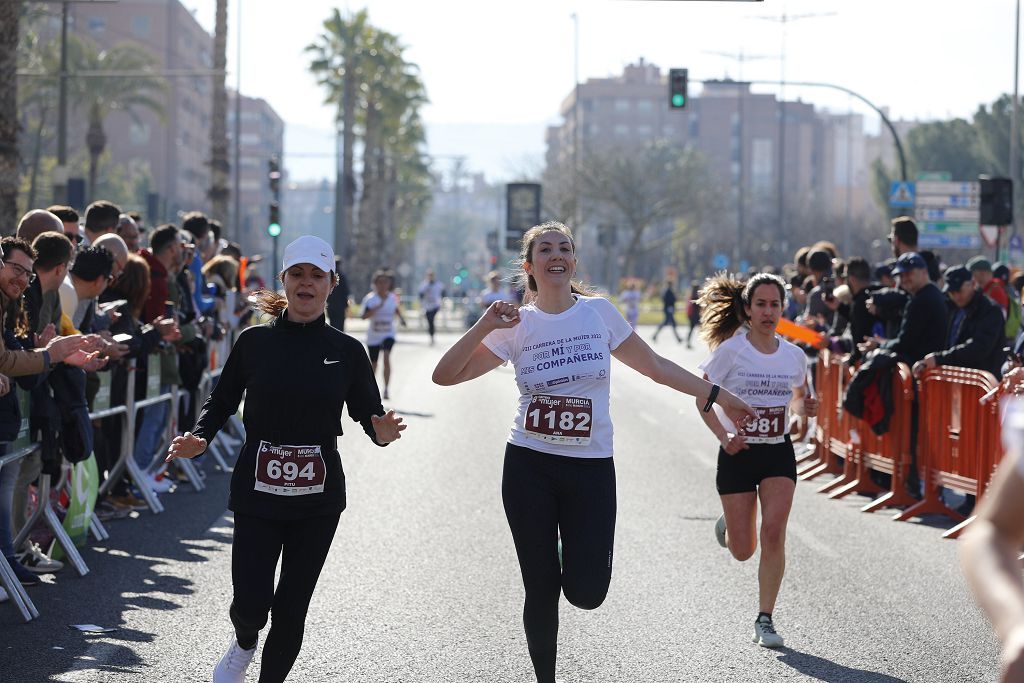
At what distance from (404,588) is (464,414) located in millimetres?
12802

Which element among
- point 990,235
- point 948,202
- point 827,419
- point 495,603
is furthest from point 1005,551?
point 948,202

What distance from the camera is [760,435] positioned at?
25.3ft

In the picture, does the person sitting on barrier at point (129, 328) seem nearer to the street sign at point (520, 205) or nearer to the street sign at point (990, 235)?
the street sign at point (990, 235)

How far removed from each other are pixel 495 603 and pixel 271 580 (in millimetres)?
2782

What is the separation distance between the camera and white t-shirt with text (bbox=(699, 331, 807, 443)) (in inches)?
307

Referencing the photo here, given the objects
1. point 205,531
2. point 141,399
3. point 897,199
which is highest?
point 897,199

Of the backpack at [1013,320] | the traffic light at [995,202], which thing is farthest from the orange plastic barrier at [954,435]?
the traffic light at [995,202]

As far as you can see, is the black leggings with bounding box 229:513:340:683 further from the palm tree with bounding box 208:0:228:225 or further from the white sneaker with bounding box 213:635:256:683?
the palm tree with bounding box 208:0:228:225

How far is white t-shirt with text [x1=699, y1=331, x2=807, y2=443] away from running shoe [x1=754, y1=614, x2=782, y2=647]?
36.3 inches

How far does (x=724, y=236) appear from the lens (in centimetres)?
11669

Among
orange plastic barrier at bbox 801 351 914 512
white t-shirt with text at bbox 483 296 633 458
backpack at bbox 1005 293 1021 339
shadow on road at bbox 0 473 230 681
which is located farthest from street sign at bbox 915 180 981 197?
white t-shirt with text at bbox 483 296 633 458

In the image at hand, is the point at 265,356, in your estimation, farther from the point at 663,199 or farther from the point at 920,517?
the point at 663,199

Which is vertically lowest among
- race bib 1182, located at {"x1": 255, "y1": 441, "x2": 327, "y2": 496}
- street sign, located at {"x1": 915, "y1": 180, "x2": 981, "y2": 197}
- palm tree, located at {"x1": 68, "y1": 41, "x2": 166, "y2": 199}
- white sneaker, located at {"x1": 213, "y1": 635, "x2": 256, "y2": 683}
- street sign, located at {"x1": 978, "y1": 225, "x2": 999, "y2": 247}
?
white sneaker, located at {"x1": 213, "y1": 635, "x2": 256, "y2": 683}

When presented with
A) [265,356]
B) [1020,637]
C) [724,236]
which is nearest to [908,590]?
[265,356]
